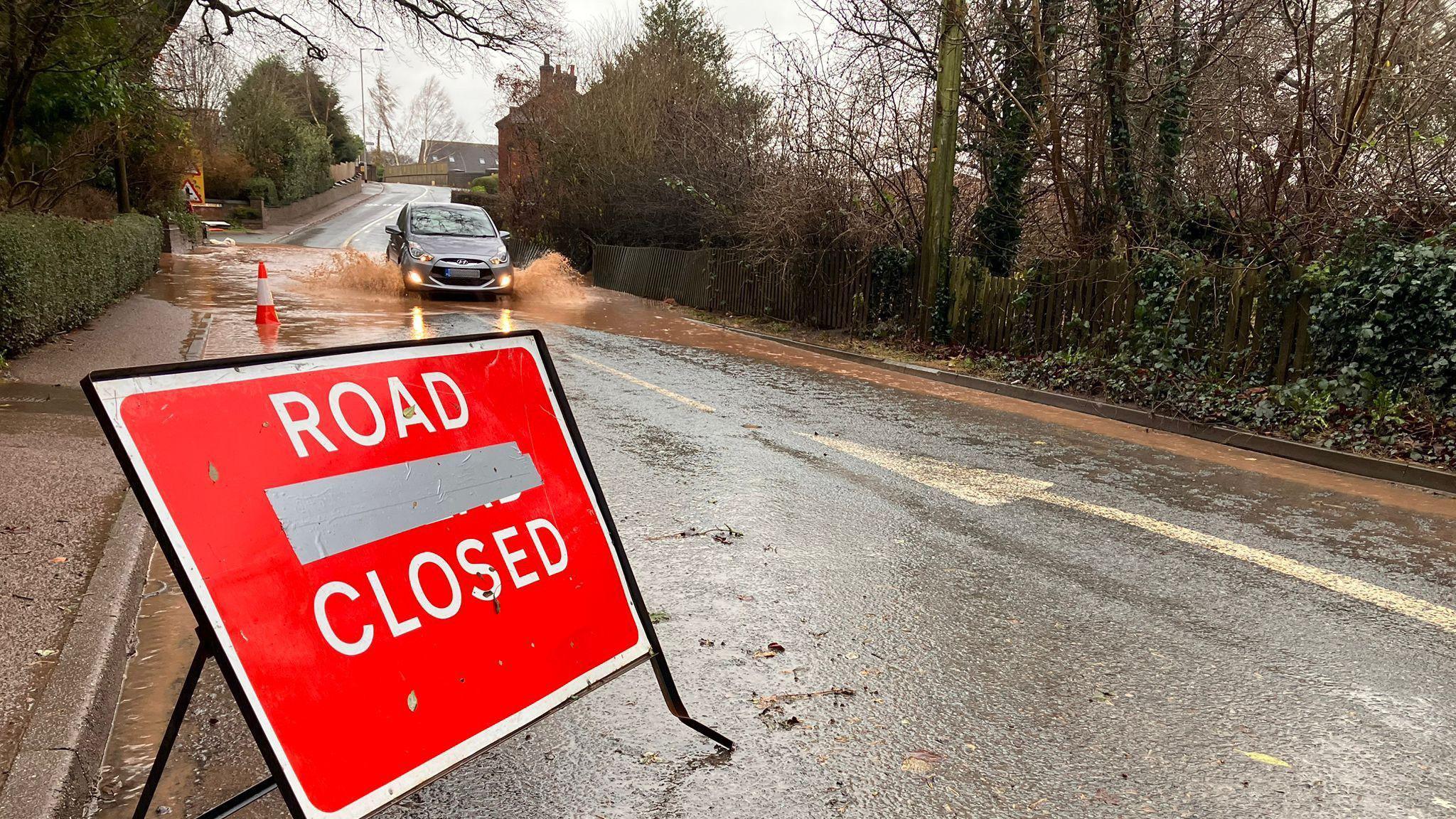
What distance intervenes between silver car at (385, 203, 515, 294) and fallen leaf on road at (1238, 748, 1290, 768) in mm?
16276

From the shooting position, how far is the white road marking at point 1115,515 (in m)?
4.29

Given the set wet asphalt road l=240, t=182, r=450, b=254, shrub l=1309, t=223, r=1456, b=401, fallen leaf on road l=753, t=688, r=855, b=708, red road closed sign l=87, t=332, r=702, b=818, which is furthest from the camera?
wet asphalt road l=240, t=182, r=450, b=254

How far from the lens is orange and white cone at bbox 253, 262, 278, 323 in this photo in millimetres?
13344

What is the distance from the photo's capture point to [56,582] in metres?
3.90

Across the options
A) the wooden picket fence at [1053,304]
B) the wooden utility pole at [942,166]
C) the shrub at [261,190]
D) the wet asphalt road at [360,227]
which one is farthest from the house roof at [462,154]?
the wooden utility pole at [942,166]

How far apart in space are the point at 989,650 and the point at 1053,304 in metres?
8.96

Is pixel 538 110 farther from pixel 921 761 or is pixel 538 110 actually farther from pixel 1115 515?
pixel 921 761

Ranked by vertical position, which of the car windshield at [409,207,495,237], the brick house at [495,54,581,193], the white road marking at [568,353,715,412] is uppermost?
the brick house at [495,54,581,193]

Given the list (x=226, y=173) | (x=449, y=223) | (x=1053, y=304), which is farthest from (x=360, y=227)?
(x=1053, y=304)

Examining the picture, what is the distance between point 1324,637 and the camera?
385 centimetres

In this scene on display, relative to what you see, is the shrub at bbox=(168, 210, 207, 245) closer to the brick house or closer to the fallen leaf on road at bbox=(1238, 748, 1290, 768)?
the brick house

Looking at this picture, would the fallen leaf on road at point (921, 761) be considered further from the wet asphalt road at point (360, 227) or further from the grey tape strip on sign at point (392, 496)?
the wet asphalt road at point (360, 227)

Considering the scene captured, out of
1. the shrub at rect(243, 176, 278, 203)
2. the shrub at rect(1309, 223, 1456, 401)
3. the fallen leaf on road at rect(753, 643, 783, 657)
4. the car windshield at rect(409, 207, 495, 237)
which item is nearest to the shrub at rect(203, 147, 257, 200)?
the shrub at rect(243, 176, 278, 203)

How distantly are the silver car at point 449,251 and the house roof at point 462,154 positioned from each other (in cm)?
9145
